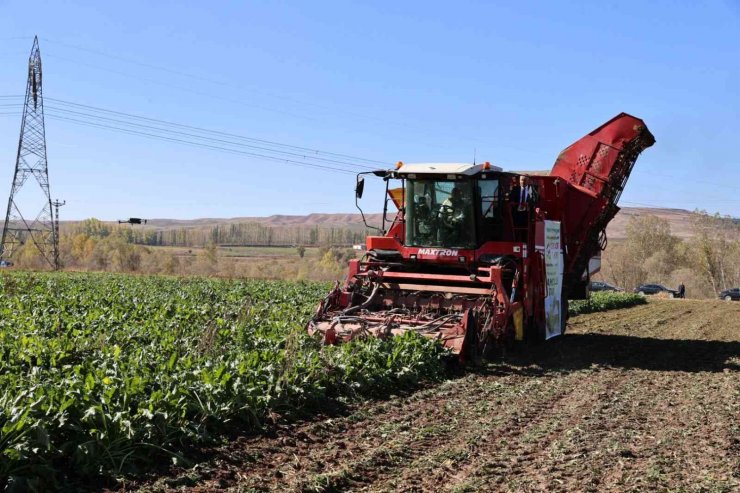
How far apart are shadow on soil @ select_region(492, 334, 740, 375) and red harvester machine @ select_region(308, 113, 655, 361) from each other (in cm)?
41

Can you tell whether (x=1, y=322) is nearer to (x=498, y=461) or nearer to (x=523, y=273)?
(x=523, y=273)

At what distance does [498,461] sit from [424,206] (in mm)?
6920

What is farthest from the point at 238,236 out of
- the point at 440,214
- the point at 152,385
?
the point at 152,385

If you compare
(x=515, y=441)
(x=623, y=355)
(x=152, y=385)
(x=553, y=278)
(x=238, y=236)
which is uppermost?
(x=238, y=236)

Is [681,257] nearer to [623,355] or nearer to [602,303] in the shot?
[602,303]

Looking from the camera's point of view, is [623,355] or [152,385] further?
[623,355]

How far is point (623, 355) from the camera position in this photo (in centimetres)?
1234

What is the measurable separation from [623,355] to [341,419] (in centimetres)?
716

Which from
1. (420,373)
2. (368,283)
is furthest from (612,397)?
(368,283)

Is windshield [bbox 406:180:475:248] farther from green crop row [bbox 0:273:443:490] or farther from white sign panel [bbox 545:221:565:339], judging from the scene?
green crop row [bbox 0:273:443:490]

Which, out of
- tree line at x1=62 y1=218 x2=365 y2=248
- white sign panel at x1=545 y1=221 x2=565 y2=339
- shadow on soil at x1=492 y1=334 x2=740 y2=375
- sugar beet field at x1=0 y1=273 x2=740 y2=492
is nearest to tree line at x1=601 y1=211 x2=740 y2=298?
shadow on soil at x1=492 y1=334 x2=740 y2=375

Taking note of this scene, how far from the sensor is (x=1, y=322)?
11570 mm

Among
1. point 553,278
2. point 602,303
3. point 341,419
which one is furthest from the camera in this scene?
point 602,303

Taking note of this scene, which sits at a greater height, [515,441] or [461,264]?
[461,264]
